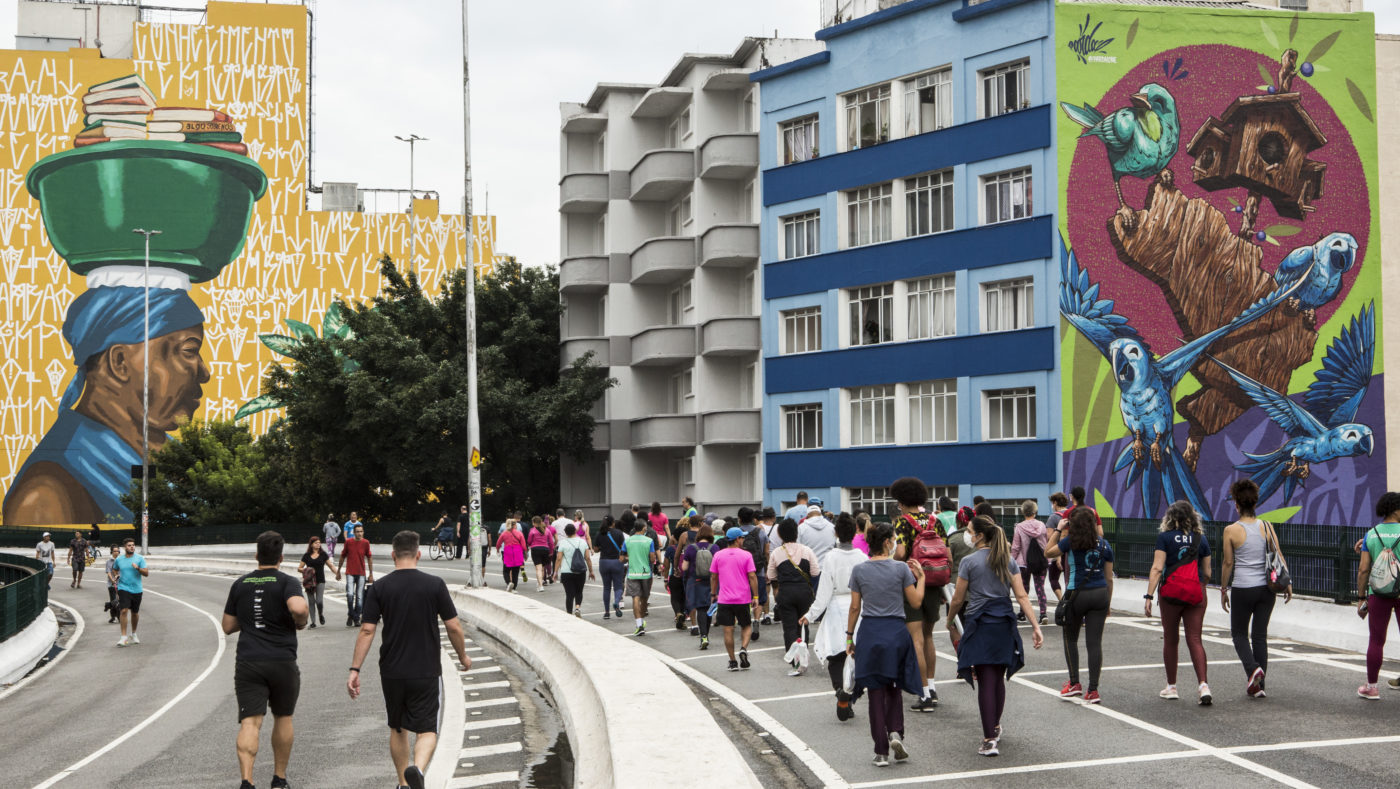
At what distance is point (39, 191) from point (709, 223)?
51.2 meters

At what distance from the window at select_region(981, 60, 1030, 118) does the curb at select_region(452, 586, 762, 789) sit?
25599 mm

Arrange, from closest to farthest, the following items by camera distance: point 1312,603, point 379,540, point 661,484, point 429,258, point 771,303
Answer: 1. point 1312,603
2. point 771,303
3. point 661,484
4. point 379,540
5. point 429,258

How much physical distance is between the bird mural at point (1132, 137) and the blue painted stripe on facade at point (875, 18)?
559cm

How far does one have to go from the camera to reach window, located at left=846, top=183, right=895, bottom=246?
42875mm

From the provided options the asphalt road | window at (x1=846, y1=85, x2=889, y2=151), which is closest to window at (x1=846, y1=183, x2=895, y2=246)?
window at (x1=846, y1=85, x2=889, y2=151)

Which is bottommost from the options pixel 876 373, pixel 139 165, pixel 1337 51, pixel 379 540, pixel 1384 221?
pixel 379 540

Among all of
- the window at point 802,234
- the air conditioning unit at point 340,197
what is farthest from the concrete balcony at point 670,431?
the air conditioning unit at point 340,197

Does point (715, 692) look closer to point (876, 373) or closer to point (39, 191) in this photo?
point (876, 373)

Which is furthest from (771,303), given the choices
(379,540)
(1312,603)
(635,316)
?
(1312,603)

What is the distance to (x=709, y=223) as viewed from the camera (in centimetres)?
4938

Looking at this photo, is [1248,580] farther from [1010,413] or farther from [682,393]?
[682,393]

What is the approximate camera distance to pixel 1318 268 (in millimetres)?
39094

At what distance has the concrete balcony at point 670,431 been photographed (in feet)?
162

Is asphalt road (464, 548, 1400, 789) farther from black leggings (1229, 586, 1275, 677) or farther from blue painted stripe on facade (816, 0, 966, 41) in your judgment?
blue painted stripe on facade (816, 0, 966, 41)
